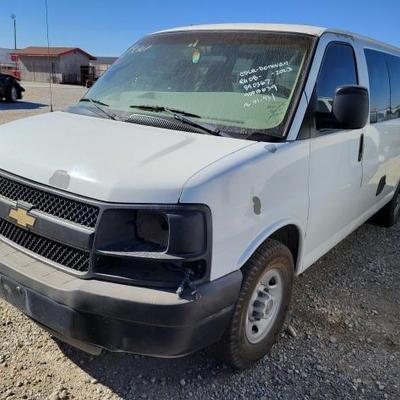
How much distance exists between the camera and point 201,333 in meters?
2.37

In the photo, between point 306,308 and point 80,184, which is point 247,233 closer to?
point 80,184

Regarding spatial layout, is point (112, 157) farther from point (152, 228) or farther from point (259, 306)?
point (259, 306)

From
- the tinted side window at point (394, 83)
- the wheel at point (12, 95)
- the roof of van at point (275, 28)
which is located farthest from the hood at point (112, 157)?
the wheel at point (12, 95)

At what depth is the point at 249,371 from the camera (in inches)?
118

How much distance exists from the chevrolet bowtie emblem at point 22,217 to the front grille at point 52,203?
6 centimetres

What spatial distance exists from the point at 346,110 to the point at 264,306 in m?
1.31

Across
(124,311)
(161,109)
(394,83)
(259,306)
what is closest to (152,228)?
(124,311)

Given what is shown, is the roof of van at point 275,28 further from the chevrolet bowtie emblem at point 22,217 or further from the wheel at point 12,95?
the wheel at point 12,95

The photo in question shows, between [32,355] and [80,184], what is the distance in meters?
1.34

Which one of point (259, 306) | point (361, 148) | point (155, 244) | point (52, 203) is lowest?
point (259, 306)

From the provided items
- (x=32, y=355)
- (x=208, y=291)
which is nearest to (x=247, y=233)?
(x=208, y=291)

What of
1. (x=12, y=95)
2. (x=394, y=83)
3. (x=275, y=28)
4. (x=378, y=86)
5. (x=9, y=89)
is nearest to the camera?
(x=275, y=28)

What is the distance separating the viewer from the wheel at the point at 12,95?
22245 millimetres

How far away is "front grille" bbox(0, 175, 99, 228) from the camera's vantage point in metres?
2.35
